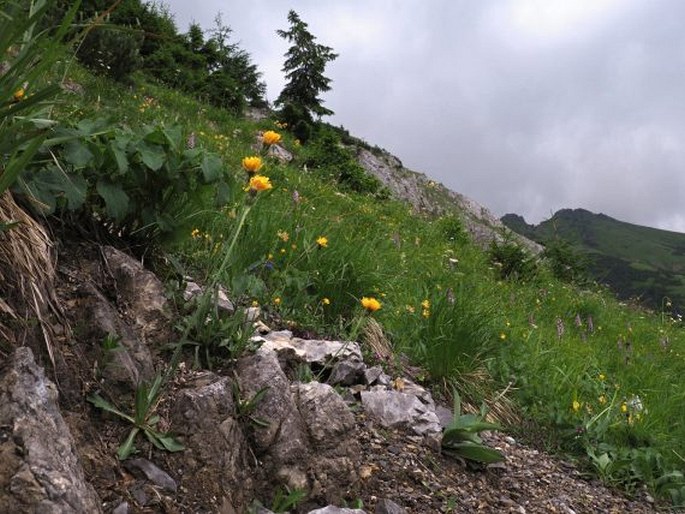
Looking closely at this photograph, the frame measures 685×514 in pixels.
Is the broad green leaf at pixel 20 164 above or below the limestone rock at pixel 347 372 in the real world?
above

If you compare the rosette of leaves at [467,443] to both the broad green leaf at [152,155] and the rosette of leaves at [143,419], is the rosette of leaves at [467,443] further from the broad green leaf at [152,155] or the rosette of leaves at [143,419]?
the broad green leaf at [152,155]

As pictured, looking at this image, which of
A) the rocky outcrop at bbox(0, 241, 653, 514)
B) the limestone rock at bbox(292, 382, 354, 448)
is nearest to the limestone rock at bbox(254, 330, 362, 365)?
the rocky outcrop at bbox(0, 241, 653, 514)

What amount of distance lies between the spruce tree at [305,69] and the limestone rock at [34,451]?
21.7 metres

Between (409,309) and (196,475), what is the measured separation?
2.56m

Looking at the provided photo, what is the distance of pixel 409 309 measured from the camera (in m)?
4.21

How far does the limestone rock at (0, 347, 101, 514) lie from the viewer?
129 centimetres

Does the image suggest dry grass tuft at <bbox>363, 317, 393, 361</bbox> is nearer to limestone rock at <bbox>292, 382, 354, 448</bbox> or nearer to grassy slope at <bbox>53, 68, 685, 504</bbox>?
grassy slope at <bbox>53, 68, 685, 504</bbox>

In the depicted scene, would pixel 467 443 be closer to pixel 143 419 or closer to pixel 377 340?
pixel 377 340

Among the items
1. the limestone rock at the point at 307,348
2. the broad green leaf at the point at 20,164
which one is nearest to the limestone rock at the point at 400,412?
the limestone rock at the point at 307,348

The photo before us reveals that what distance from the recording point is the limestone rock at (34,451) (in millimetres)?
1295

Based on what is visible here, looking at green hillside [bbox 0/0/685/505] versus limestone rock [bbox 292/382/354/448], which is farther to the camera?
limestone rock [bbox 292/382/354/448]

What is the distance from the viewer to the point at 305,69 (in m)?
24.3

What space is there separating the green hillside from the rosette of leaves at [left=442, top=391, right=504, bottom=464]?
0.65m

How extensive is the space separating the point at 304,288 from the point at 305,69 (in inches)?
871
